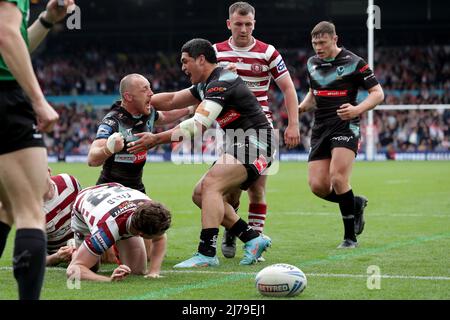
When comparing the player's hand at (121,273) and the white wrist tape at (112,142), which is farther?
the white wrist tape at (112,142)

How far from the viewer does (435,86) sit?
37.4 meters

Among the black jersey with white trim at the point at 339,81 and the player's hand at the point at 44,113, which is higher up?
the player's hand at the point at 44,113

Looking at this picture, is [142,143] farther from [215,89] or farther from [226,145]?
[226,145]

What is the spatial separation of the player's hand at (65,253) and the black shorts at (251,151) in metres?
1.61

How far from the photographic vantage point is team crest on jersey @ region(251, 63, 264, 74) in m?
8.98

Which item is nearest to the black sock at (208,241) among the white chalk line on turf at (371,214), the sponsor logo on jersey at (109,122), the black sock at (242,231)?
the black sock at (242,231)

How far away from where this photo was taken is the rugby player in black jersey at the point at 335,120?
921 centimetres

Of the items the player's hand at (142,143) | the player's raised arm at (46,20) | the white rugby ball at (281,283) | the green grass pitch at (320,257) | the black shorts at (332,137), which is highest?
the player's raised arm at (46,20)

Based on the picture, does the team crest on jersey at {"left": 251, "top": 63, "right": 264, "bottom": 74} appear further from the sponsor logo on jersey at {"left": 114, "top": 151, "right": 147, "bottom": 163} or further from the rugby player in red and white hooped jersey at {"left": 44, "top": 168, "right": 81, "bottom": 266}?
the rugby player in red and white hooped jersey at {"left": 44, "top": 168, "right": 81, "bottom": 266}

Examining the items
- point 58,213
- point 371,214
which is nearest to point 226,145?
point 58,213

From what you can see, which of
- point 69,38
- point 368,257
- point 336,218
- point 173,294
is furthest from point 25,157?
point 69,38

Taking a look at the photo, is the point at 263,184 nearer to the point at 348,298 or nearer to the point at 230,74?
the point at 230,74

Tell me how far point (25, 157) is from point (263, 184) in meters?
4.57

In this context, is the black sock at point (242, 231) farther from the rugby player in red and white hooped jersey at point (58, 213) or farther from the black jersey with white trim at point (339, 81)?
the black jersey with white trim at point (339, 81)
